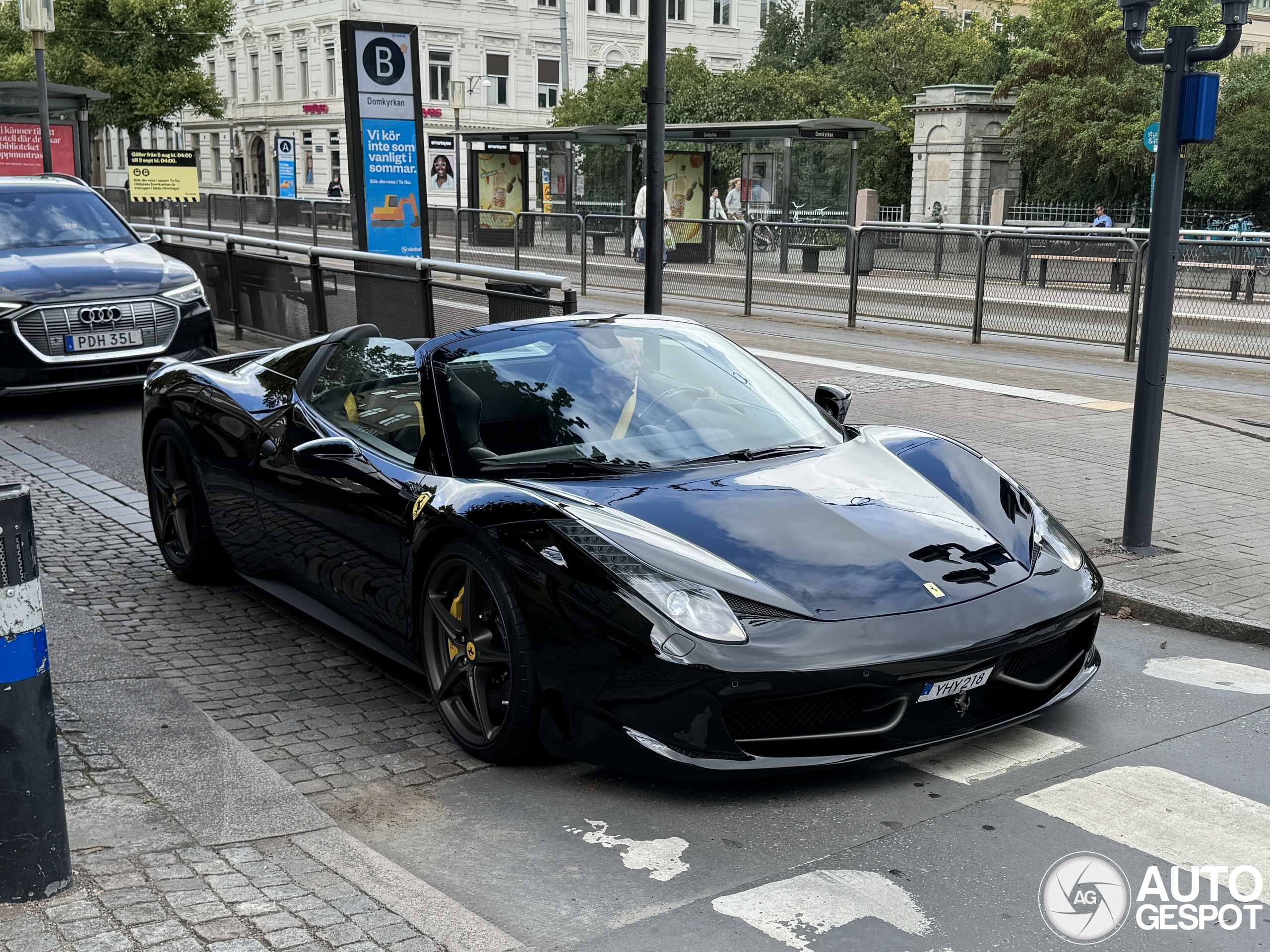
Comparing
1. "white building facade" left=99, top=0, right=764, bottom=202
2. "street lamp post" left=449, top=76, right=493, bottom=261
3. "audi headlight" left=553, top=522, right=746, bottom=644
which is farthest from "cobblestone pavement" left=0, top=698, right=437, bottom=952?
"white building facade" left=99, top=0, right=764, bottom=202

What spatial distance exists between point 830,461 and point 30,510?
8.47ft

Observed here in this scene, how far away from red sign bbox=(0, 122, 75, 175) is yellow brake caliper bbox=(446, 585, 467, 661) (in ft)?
72.7

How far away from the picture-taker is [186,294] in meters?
11.0

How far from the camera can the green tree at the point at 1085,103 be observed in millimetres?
39875

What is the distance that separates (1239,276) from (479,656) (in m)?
11.8

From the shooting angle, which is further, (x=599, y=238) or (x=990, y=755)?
(x=599, y=238)

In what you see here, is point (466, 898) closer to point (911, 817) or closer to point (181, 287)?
point (911, 817)

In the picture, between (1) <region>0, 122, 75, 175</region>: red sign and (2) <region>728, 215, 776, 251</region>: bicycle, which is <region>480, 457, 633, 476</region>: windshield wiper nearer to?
(2) <region>728, 215, 776, 251</region>: bicycle

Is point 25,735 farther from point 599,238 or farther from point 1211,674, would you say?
point 599,238

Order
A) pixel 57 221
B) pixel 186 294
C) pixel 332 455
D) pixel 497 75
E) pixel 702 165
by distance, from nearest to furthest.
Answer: pixel 332 455
pixel 186 294
pixel 57 221
pixel 702 165
pixel 497 75

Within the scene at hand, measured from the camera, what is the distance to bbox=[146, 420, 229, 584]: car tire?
6.14m

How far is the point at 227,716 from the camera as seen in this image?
471cm

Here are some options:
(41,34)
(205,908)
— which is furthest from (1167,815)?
(41,34)

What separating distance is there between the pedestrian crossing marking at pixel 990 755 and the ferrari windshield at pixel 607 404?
1.19 metres
